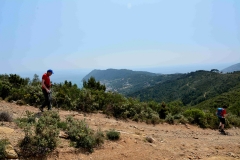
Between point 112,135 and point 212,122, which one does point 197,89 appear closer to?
point 212,122

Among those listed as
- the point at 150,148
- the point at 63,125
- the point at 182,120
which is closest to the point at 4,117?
the point at 63,125

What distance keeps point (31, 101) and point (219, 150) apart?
33.4 feet

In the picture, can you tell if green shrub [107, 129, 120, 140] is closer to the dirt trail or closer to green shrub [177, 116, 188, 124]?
the dirt trail

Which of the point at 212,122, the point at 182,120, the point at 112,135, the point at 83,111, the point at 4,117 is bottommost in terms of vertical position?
the point at 212,122

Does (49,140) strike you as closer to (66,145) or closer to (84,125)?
(66,145)

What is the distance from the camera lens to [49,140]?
5.85 metres

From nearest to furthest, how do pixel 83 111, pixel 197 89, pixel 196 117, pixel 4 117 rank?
pixel 4 117 → pixel 83 111 → pixel 196 117 → pixel 197 89

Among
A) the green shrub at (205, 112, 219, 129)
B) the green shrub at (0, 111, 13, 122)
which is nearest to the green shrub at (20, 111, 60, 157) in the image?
the green shrub at (0, 111, 13, 122)

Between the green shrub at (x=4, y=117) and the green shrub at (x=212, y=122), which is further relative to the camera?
the green shrub at (x=212, y=122)

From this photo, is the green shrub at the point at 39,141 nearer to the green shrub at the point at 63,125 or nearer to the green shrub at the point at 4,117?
the green shrub at the point at 63,125

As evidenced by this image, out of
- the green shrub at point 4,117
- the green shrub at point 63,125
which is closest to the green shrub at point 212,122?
the green shrub at point 63,125

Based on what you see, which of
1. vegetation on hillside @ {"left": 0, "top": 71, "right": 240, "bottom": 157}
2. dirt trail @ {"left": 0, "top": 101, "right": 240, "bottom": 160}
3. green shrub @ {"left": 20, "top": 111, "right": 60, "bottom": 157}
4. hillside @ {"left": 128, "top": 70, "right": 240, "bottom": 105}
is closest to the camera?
green shrub @ {"left": 20, "top": 111, "right": 60, "bottom": 157}

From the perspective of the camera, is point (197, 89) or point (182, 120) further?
point (197, 89)

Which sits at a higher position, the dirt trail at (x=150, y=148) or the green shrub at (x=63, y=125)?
the green shrub at (x=63, y=125)
